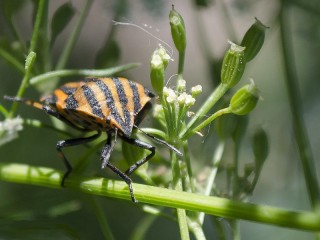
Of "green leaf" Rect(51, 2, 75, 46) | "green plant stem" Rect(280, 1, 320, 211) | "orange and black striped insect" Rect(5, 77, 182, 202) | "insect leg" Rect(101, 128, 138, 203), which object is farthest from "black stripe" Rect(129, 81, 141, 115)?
"green plant stem" Rect(280, 1, 320, 211)

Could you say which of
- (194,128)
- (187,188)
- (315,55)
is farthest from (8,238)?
(315,55)

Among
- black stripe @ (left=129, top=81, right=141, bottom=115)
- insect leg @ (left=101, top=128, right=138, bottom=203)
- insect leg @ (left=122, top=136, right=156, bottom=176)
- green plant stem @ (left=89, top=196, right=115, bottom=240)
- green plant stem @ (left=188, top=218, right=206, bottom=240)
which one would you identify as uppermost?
black stripe @ (left=129, top=81, right=141, bottom=115)

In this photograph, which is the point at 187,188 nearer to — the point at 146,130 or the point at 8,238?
the point at 146,130

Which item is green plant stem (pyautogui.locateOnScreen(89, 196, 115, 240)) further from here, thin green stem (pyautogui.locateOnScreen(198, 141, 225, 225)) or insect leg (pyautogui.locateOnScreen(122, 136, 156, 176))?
thin green stem (pyautogui.locateOnScreen(198, 141, 225, 225))

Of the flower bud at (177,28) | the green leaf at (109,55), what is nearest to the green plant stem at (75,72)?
the flower bud at (177,28)

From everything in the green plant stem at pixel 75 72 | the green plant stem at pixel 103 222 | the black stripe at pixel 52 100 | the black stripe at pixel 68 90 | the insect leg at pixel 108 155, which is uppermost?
the green plant stem at pixel 75 72

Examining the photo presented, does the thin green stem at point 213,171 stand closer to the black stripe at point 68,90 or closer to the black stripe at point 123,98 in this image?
the black stripe at point 123,98
